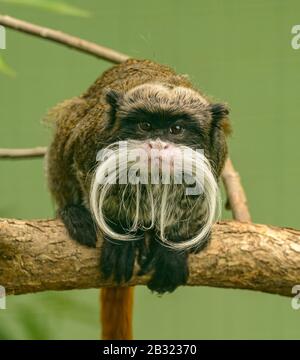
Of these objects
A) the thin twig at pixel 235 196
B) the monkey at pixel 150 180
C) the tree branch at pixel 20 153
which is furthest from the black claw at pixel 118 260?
the tree branch at pixel 20 153

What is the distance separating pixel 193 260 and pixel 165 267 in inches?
3.7

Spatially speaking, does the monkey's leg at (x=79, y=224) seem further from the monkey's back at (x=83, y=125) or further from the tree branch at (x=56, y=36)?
the tree branch at (x=56, y=36)

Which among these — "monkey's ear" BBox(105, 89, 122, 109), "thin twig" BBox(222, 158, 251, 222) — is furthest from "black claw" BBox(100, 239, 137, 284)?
"thin twig" BBox(222, 158, 251, 222)

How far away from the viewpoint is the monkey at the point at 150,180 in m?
2.13

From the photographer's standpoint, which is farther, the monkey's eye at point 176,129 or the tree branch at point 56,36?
the tree branch at point 56,36

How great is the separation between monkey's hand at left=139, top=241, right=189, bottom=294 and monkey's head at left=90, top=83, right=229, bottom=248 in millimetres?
35

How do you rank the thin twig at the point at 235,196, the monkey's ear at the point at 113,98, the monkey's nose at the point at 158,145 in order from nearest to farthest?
the monkey's nose at the point at 158,145, the monkey's ear at the point at 113,98, the thin twig at the point at 235,196

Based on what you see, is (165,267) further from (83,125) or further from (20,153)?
(20,153)

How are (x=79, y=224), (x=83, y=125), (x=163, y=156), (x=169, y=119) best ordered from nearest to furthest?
(x=163, y=156) → (x=169, y=119) → (x=79, y=224) → (x=83, y=125)

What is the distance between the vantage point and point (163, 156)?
2031 millimetres

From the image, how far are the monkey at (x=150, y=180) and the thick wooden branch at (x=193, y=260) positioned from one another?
0.13 feet

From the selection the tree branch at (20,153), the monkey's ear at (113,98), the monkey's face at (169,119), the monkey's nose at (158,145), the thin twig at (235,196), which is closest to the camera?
the monkey's nose at (158,145)

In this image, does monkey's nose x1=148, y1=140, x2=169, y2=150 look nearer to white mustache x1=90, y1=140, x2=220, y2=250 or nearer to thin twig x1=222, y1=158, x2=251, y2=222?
white mustache x1=90, y1=140, x2=220, y2=250

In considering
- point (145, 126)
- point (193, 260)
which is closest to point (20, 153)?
point (145, 126)
